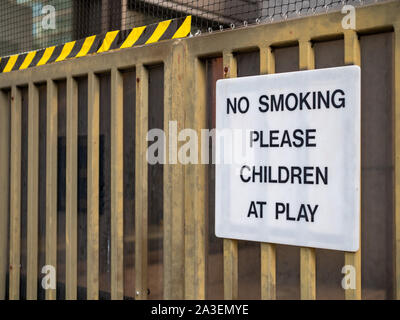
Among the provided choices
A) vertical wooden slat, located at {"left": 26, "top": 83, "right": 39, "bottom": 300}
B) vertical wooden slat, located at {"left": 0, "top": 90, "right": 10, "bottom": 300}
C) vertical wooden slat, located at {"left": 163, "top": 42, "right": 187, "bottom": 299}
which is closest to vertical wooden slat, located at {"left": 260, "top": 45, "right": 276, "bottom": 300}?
vertical wooden slat, located at {"left": 163, "top": 42, "right": 187, "bottom": 299}

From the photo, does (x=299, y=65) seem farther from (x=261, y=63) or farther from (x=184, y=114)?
(x=184, y=114)

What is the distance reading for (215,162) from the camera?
2670 mm

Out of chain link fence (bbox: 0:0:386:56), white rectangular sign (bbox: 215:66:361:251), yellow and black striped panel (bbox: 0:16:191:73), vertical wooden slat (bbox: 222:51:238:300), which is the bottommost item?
vertical wooden slat (bbox: 222:51:238:300)

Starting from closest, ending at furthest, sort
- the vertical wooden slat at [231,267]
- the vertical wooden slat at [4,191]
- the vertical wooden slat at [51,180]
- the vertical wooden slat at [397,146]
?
1. the vertical wooden slat at [397,146]
2. the vertical wooden slat at [231,267]
3. the vertical wooden slat at [51,180]
4. the vertical wooden slat at [4,191]

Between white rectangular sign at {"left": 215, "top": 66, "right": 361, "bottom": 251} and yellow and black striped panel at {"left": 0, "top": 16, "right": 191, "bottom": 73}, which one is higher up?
yellow and black striped panel at {"left": 0, "top": 16, "right": 191, "bottom": 73}

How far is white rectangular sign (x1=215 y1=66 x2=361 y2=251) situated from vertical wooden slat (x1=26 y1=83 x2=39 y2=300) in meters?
1.45

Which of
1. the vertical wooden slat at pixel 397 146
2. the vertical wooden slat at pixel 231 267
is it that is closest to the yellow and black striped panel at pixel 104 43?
the vertical wooden slat at pixel 231 267

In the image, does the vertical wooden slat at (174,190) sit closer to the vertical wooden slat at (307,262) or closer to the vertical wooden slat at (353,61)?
the vertical wooden slat at (307,262)

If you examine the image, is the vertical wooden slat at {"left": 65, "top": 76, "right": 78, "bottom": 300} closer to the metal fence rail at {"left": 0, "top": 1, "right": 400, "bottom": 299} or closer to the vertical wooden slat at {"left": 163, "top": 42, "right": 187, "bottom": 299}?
the metal fence rail at {"left": 0, "top": 1, "right": 400, "bottom": 299}

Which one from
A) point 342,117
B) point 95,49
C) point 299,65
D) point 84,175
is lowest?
point 84,175

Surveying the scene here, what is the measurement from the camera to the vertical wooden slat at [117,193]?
302 cm

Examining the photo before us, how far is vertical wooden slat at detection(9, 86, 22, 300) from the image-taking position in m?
3.63

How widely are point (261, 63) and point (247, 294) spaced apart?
1128 millimetres

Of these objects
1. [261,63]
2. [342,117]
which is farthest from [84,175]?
[342,117]
